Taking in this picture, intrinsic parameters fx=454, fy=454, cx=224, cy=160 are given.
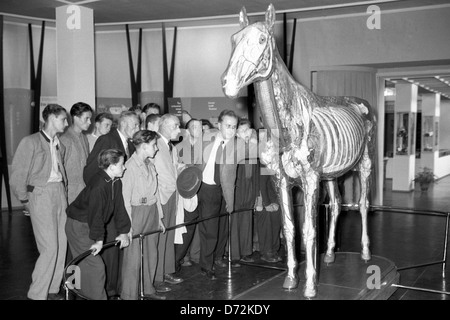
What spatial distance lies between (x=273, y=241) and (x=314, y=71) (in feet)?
15.1

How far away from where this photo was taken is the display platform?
3432mm

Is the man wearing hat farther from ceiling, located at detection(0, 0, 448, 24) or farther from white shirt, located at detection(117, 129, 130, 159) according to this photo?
ceiling, located at detection(0, 0, 448, 24)

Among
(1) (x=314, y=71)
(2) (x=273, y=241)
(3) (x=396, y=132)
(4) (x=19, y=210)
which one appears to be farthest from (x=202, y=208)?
(3) (x=396, y=132)

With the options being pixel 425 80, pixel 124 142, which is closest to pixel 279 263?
pixel 124 142

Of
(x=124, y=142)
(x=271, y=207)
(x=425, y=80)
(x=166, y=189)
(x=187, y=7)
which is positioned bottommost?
(x=271, y=207)

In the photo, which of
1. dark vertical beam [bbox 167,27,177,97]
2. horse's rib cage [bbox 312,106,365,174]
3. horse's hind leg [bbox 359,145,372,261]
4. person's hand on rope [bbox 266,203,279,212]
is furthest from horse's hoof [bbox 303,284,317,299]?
dark vertical beam [bbox 167,27,177,97]

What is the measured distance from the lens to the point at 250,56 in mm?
2820

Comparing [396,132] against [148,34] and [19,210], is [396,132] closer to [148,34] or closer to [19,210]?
[148,34]

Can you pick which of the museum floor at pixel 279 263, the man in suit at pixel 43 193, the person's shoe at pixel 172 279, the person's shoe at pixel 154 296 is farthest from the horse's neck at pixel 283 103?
the person's shoe at pixel 172 279

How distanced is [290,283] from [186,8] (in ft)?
19.2

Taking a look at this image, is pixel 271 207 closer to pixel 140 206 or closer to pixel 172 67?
pixel 140 206

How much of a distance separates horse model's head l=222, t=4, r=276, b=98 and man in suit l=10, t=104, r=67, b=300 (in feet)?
6.60

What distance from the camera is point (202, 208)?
4.91 metres

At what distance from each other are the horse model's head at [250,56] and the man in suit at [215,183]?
1.72m
